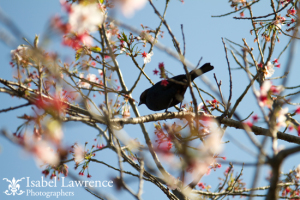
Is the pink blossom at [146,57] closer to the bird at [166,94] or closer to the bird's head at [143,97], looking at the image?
the bird at [166,94]

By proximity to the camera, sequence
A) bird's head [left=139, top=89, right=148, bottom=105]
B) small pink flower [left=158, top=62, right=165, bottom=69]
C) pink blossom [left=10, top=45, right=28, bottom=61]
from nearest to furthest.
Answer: pink blossom [left=10, top=45, right=28, bottom=61], small pink flower [left=158, top=62, right=165, bottom=69], bird's head [left=139, top=89, right=148, bottom=105]

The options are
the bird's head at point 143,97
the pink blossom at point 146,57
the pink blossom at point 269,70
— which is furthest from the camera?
the bird's head at point 143,97

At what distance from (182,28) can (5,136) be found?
1.57 meters

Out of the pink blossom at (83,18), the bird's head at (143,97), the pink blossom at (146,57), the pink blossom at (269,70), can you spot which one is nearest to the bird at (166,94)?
the bird's head at (143,97)

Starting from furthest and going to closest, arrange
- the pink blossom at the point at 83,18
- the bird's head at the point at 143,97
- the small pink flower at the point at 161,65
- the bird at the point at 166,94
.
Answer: the bird's head at the point at 143,97
the bird at the point at 166,94
the small pink flower at the point at 161,65
the pink blossom at the point at 83,18

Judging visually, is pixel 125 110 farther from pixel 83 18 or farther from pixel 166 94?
pixel 83 18

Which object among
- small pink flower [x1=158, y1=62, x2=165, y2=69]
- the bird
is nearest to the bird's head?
the bird

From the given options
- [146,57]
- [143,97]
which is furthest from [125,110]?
[143,97]

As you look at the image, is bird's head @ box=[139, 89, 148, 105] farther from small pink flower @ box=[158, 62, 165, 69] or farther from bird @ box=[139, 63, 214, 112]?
small pink flower @ box=[158, 62, 165, 69]

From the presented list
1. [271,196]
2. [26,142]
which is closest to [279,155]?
[271,196]

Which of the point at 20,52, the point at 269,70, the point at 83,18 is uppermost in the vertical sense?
the point at 269,70

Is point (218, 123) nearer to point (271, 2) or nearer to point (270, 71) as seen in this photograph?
point (270, 71)

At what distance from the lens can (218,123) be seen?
327 centimetres

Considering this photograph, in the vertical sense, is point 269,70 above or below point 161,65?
above
